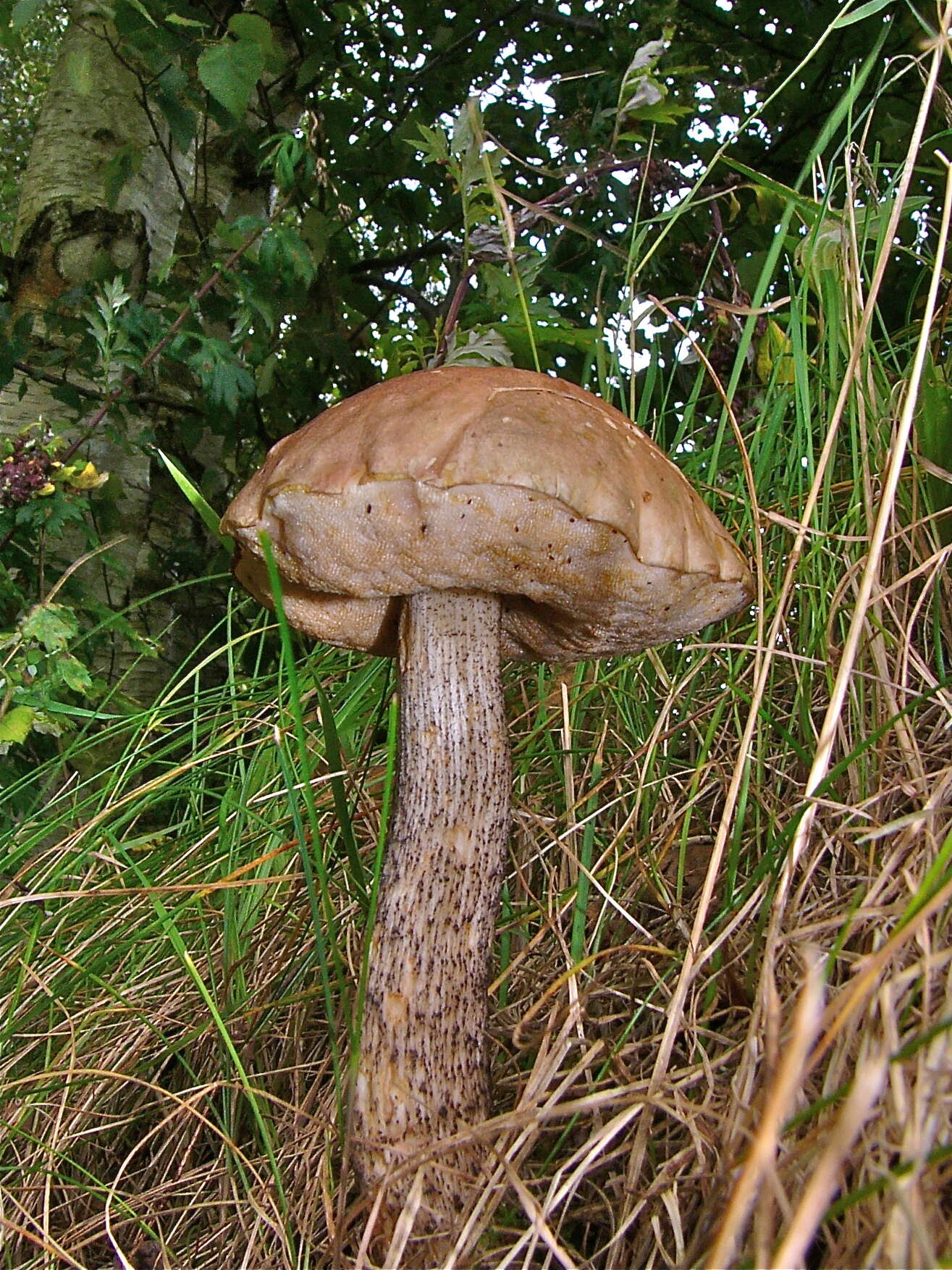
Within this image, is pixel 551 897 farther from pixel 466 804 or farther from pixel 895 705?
pixel 895 705

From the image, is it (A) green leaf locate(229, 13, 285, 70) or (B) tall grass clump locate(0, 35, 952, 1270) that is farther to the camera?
(A) green leaf locate(229, 13, 285, 70)

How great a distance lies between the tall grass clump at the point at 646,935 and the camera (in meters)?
0.58

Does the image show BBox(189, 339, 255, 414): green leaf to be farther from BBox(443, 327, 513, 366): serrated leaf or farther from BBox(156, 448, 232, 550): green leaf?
BBox(156, 448, 232, 550): green leaf

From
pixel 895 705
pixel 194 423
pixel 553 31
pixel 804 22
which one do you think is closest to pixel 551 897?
pixel 895 705

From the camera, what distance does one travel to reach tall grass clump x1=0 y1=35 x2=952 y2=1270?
578 mm

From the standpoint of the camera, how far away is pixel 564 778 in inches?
46.2

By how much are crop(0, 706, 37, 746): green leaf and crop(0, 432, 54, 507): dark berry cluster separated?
461mm

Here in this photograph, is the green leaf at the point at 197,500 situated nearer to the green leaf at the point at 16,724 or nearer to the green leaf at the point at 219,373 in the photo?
the green leaf at the point at 16,724

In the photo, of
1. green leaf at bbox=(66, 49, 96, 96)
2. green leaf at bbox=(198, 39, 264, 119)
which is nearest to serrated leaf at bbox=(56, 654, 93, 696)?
green leaf at bbox=(66, 49, 96, 96)

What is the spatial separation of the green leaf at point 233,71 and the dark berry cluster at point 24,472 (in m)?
0.69

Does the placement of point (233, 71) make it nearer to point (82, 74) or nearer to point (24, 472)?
Answer: point (82, 74)

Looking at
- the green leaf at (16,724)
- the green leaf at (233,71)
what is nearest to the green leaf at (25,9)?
the green leaf at (233,71)

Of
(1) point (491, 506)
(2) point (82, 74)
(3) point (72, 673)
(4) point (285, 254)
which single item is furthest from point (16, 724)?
(4) point (285, 254)

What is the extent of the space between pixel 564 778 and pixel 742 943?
35 centimetres
